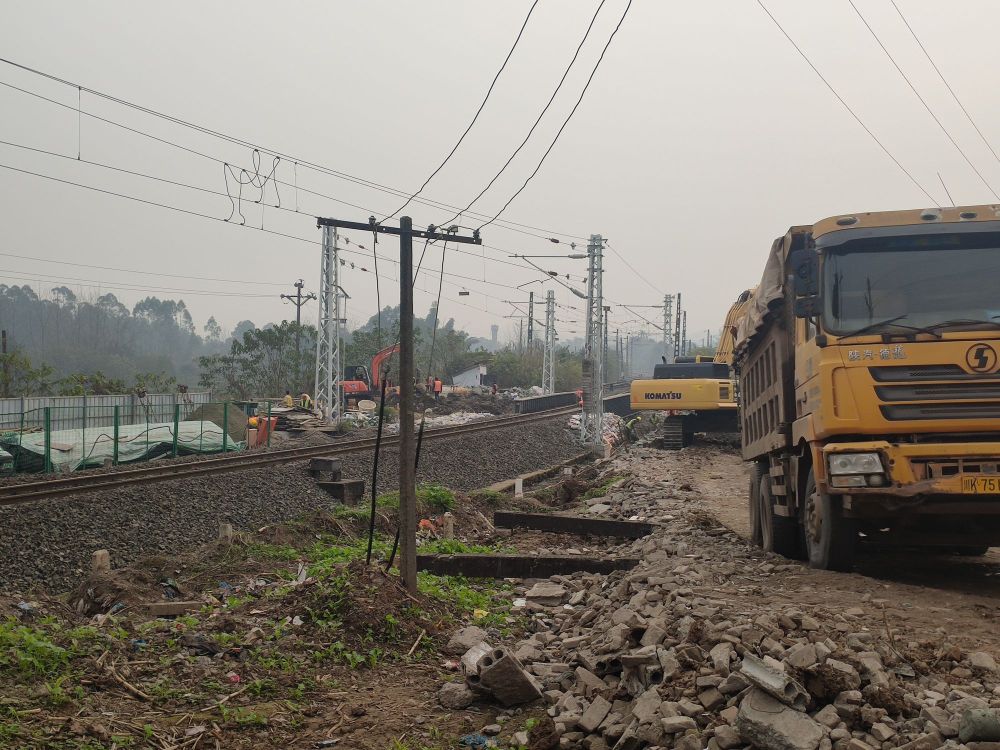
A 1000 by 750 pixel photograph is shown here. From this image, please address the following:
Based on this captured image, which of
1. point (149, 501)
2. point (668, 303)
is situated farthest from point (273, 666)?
point (668, 303)

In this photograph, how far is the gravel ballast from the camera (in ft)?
37.8

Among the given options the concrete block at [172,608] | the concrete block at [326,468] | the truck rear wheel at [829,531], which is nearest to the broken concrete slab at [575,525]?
the concrete block at [326,468]

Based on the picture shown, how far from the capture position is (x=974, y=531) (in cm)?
733

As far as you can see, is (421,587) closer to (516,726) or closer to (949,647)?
(516,726)

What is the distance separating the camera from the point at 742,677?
475cm

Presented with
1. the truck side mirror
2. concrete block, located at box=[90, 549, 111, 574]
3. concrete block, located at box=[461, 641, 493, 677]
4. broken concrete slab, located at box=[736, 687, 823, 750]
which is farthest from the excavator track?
broken concrete slab, located at box=[736, 687, 823, 750]

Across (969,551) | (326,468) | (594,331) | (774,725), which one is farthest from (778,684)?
(594,331)

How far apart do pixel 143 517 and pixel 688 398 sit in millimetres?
15757

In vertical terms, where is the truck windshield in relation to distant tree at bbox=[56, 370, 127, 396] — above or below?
above

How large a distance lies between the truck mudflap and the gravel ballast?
951 centimetres

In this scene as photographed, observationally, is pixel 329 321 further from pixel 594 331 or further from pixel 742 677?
pixel 742 677

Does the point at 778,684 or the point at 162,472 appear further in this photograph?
the point at 162,472

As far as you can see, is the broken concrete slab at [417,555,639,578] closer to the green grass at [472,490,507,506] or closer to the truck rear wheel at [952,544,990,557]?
the truck rear wheel at [952,544,990,557]

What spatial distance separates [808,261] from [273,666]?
5260 millimetres
